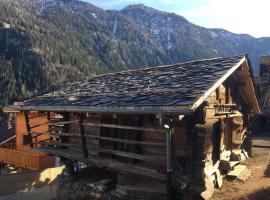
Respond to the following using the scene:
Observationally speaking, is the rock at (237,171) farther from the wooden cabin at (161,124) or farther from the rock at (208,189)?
the rock at (208,189)

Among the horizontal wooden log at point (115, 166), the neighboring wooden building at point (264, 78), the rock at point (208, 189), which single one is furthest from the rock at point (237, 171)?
the neighboring wooden building at point (264, 78)

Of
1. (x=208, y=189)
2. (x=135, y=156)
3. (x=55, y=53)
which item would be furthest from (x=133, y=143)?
(x=55, y=53)

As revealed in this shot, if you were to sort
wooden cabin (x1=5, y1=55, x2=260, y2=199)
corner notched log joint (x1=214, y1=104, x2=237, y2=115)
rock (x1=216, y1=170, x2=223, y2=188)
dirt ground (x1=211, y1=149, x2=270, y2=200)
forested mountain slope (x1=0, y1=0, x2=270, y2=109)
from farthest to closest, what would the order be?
forested mountain slope (x1=0, y1=0, x2=270, y2=109) → corner notched log joint (x1=214, y1=104, x2=237, y2=115) → rock (x1=216, y1=170, x2=223, y2=188) → dirt ground (x1=211, y1=149, x2=270, y2=200) → wooden cabin (x1=5, y1=55, x2=260, y2=199)

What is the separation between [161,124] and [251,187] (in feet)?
13.8

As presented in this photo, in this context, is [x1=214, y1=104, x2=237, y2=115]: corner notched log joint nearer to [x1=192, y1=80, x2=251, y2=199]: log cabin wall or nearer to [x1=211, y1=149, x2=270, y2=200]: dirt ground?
[x1=192, y1=80, x2=251, y2=199]: log cabin wall

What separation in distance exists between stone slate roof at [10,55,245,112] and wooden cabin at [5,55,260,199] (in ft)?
0.11

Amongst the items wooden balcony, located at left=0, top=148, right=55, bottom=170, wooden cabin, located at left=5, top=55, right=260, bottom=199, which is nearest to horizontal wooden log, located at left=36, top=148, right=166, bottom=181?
wooden cabin, located at left=5, top=55, right=260, bottom=199

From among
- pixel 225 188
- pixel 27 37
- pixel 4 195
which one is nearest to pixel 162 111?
pixel 225 188

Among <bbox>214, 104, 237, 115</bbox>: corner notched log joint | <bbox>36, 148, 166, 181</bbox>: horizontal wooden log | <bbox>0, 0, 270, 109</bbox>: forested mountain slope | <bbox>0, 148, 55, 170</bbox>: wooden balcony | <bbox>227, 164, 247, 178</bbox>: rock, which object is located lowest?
<bbox>0, 148, 55, 170</bbox>: wooden balcony

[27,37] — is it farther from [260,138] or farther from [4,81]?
[260,138]

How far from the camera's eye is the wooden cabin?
444 inches

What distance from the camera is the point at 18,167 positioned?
28.2m

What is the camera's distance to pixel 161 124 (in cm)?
1059

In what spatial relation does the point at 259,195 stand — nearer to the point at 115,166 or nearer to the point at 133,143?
the point at 133,143
